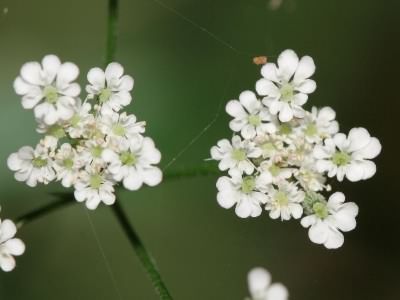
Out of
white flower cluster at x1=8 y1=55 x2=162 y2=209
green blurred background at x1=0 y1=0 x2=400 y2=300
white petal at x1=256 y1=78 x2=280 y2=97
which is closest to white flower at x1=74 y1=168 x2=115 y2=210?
white flower cluster at x1=8 y1=55 x2=162 y2=209

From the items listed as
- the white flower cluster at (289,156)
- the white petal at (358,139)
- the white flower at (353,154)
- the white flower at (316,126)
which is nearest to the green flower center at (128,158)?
the white flower cluster at (289,156)

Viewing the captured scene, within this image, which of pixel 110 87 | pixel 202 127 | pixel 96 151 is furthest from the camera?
pixel 202 127

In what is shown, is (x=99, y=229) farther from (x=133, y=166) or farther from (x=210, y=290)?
(x=133, y=166)

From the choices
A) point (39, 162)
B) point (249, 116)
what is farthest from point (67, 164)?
point (249, 116)

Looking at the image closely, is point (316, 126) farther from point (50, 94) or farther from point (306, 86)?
point (50, 94)

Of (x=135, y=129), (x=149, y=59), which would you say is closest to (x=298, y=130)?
(x=135, y=129)
